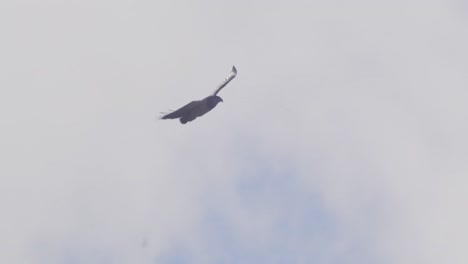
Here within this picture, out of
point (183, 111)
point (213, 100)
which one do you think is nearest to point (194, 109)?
point (183, 111)

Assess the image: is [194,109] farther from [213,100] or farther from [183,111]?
[213,100]

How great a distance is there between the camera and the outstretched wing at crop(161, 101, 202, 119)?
60375mm

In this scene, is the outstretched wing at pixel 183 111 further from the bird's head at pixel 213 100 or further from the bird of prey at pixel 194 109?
the bird's head at pixel 213 100

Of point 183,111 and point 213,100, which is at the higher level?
point 213,100

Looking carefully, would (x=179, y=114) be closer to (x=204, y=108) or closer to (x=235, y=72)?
(x=204, y=108)

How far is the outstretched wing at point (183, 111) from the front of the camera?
6038cm

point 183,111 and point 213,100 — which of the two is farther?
point 183,111

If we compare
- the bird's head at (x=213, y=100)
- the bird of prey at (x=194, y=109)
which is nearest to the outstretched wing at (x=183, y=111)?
the bird of prey at (x=194, y=109)

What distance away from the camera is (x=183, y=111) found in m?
60.9

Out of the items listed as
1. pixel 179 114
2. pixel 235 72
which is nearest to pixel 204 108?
pixel 179 114

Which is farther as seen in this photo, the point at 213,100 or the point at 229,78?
→ the point at 229,78

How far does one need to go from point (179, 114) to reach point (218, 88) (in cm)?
474

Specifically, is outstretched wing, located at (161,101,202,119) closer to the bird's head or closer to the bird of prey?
the bird of prey

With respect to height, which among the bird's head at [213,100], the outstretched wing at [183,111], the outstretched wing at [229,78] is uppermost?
the outstretched wing at [229,78]
